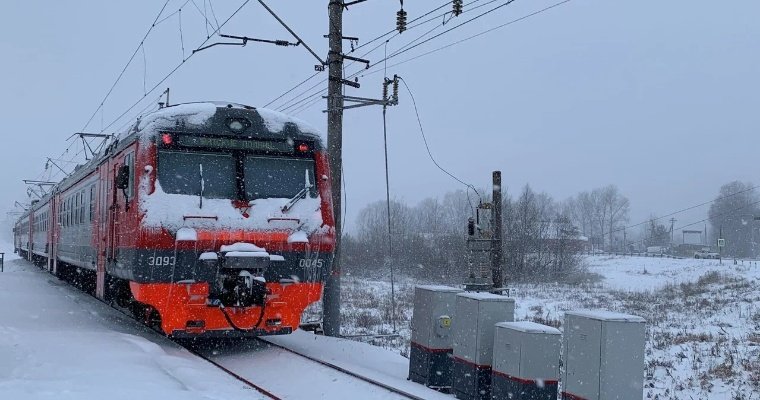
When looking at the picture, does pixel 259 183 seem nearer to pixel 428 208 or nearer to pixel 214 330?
pixel 214 330

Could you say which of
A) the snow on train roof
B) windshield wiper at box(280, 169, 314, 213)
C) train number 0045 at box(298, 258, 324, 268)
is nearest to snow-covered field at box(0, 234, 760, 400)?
train number 0045 at box(298, 258, 324, 268)

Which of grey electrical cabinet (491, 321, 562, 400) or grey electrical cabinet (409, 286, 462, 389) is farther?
grey electrical cabinet (409, 286, 462, 389)

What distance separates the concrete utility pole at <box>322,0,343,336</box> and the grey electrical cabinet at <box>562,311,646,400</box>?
6415mm

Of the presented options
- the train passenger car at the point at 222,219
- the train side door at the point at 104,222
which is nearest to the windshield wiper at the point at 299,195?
the train passenger car at the point at 222,219

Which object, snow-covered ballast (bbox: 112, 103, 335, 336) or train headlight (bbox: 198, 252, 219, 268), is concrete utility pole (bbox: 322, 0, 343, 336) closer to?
snow-covered ballast (bbox: 112, 103, 335, 336)

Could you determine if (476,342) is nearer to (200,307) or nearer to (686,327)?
(200,307)

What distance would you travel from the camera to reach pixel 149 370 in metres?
7.58

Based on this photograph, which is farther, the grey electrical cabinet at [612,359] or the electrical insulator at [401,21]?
the electrical insulator at [401,21]

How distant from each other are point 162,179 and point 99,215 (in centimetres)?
360

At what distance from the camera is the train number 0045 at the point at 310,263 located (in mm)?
9648

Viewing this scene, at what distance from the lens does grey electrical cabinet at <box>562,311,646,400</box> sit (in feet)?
20.7

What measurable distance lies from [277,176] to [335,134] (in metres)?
2.81

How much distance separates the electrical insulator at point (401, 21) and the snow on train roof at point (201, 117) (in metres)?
Answer: 3.49

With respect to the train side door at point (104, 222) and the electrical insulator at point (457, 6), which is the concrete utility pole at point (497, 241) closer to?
the electrical insulator at point (457, 6)
